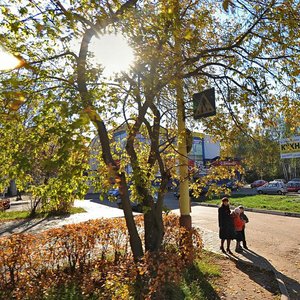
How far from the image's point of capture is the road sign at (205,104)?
583 centimetres

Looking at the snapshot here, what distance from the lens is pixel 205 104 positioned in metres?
5.95

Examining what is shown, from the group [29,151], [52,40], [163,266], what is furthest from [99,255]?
[52,40]

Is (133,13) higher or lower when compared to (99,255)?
higher

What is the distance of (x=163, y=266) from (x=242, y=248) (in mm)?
5873

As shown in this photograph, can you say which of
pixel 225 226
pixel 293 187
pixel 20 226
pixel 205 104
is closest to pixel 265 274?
pixel 225 226

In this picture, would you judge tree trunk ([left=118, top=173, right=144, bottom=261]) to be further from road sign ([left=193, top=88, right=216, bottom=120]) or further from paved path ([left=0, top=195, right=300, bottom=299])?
paved path ([left=0, top=195, right=300, bottom=299])

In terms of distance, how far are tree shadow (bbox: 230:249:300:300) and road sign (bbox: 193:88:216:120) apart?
3541mm

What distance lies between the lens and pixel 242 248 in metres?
9.57

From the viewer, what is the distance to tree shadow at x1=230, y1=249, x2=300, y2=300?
605 centimetres

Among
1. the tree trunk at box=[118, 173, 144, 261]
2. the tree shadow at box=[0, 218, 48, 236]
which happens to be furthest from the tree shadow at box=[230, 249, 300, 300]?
the tree shadow at box=[0, 218, 48, 236]

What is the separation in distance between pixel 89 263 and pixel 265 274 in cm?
382

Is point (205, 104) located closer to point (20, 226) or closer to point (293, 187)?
point (20, 226)

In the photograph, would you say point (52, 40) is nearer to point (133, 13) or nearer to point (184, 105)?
point (133, 13)

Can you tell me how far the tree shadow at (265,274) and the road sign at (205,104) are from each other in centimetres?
354
